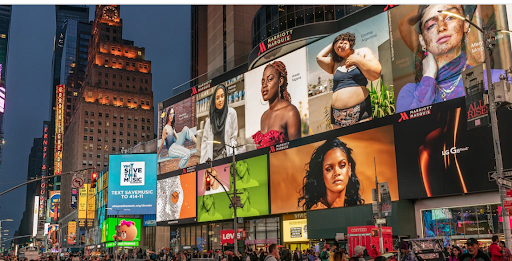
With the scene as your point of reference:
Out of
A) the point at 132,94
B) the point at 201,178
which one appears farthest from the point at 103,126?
the point at 201,178

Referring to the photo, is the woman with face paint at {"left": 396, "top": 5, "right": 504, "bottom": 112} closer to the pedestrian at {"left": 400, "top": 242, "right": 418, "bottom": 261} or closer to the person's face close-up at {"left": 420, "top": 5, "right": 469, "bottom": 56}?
the person's face close-up at {"left": 420, "top": 5, "right": 469, "bottom": 56}

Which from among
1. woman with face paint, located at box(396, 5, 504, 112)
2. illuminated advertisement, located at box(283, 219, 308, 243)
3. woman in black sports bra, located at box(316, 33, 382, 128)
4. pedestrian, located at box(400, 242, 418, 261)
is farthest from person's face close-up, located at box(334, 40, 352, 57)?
pedestrian, located at box(400, 242, 418, 261)

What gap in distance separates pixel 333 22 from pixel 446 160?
62.2 feet

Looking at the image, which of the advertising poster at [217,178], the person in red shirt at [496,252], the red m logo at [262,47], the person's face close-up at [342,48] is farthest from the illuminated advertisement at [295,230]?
the person in red shirt at [496,252]

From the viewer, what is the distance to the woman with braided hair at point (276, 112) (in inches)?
2073

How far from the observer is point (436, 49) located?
38.8 m

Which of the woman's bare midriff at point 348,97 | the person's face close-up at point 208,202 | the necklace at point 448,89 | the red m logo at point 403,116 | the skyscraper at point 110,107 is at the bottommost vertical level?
the person's face close-up at point 208,202

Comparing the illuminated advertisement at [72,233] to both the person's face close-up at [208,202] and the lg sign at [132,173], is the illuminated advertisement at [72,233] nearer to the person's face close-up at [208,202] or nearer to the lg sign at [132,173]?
the lg sign at [132,173]

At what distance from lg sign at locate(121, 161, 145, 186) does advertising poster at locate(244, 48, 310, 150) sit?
37.9 metres

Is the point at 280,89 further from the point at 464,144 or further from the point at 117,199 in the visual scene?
the point at 117,199

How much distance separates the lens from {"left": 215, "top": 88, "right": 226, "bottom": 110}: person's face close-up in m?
63.7

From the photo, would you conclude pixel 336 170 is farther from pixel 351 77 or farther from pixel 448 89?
pixel 448 89

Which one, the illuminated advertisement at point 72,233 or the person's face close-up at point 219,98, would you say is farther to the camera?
the illuminated advertisement at point 72,233

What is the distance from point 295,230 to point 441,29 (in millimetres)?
24311
